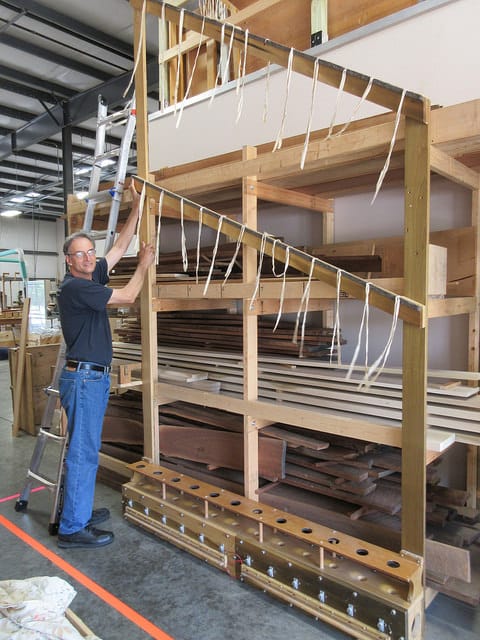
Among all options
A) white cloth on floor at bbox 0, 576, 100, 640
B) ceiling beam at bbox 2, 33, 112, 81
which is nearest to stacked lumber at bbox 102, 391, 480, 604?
white cloth on floor at bbox 0, 576, 100, 640

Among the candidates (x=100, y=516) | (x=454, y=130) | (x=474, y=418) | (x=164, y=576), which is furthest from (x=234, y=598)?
(x=454, y=130)

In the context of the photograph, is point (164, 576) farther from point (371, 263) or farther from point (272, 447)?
point (371, 263)

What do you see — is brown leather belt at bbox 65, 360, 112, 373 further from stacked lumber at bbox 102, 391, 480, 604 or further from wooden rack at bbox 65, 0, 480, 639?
stacked lumber at bbox 102, 391, 480, 604

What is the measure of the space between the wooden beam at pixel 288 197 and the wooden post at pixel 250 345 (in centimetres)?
4

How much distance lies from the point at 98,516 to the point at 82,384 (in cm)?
99

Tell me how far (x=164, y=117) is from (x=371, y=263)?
8.98 feet

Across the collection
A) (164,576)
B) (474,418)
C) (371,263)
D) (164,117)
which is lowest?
(164,576)

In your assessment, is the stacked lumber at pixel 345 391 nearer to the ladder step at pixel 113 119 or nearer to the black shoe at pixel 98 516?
the black shoe at pixel 98 516

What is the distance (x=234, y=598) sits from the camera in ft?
7.29

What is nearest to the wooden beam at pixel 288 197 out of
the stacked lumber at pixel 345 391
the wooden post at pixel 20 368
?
the stacked lumber at pixel 345 391

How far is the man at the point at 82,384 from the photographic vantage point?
2.72 m

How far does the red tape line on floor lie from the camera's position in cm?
204

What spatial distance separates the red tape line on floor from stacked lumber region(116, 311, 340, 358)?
5.54 ft

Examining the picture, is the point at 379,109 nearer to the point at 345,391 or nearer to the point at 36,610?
the point at 345,391
